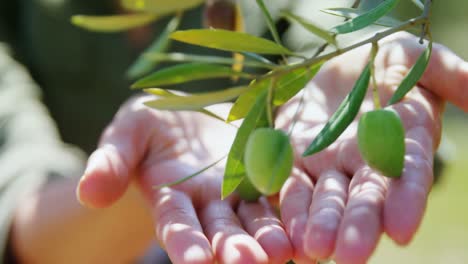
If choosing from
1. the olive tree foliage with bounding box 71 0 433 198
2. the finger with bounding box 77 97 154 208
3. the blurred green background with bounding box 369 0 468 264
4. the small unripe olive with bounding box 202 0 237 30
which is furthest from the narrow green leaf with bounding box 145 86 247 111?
the blurred green background with bounding box 369 0 468 264

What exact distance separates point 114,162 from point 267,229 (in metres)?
0.20

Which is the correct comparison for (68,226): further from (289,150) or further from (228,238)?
(289,150)

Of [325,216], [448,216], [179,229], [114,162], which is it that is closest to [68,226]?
[114,162]

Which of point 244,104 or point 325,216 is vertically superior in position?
point 244,104

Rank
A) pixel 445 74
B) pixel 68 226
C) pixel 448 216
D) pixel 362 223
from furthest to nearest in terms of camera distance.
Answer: pixel 448 216 < pixel 68 226 < pixel 445 74 < pixel 362 223

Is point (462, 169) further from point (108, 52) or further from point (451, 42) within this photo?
point (108, 52)

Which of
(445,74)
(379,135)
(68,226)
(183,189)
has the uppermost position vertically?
(379,135)

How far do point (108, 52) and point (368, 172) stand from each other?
1.17m

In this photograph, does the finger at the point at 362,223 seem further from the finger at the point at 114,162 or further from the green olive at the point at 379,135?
the finger at the point at 114,162

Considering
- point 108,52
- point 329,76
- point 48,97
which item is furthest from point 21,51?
point 329,76

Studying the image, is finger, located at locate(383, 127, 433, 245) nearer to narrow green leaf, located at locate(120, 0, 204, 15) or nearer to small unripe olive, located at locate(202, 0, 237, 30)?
narrow green leaf, located at locate(120, 0, 204, 15)

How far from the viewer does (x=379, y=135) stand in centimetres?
45

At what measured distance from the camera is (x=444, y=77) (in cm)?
73

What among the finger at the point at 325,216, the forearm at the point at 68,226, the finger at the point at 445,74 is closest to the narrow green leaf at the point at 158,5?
the finger at the point at 325,216
